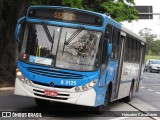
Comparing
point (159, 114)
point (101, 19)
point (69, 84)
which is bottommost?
point (159, 114)

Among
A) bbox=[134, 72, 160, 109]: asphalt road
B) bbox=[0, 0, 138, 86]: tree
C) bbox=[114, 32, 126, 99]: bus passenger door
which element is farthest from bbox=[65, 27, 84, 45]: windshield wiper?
bbox=[0, 0, 138, 86]: tree

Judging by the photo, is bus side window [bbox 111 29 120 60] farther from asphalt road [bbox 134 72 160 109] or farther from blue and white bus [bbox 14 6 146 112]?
asphalt road [bbox 134 72 160 109]

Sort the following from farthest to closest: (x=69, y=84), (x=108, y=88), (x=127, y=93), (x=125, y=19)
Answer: (x=125, y=19) < (x=127, y=93) < (x=108, y=88) < (x=69, y=84)

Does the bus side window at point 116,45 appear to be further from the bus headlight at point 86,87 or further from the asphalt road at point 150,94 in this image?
the asphalt road at point 150,94

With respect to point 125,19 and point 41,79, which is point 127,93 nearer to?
point 41,79

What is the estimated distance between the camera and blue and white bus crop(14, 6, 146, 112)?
38.7 feet

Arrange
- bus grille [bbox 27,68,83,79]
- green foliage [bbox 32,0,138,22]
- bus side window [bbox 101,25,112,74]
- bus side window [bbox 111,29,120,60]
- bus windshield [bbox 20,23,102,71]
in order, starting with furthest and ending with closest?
green foliage [bbox 32,0,138,22], bus side window [bbox 111,29,120,60], bus side window [bbox 101,25,112,74], bus windshield [bbox 20,23,102,71], bus grille [bbox 27,68,83,79]

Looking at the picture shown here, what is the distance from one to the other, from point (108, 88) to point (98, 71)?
6.46 feet

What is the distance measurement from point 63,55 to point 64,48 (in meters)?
0.18

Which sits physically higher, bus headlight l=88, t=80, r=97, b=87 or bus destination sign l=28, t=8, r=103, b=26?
bus destination sign l=28, t=8, r=103, b=26

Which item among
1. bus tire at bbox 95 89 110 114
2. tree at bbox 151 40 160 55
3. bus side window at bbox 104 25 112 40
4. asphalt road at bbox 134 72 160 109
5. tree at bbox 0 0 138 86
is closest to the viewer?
bus side window at bbox 104 25 112 40

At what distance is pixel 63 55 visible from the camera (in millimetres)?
11945

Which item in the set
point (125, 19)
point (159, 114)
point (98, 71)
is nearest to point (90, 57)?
point (98, 71)

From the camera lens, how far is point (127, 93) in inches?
712
